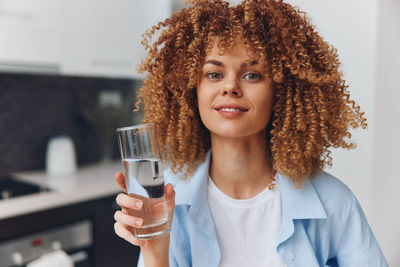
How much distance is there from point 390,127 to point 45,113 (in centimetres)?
205

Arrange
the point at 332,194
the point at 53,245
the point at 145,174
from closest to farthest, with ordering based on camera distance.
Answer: the point at 145,174 → the point at 332,194 → the point at 53,245

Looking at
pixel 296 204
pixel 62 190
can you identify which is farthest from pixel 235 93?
pixel 62 190

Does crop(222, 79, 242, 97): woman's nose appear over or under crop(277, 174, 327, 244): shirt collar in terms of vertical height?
over

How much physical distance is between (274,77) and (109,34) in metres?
1.49

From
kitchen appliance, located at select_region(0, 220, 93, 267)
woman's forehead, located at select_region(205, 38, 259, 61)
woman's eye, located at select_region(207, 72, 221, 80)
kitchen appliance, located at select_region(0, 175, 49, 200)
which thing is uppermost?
woman's forehead, located at select_region(205, 38, 259, 61)

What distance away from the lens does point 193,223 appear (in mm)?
924

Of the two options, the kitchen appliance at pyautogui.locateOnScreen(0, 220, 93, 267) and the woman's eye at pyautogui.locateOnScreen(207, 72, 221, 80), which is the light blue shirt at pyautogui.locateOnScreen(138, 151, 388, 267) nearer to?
the woman's eye at pyautogui.locateOnScreen(207, 72, 221, 80)

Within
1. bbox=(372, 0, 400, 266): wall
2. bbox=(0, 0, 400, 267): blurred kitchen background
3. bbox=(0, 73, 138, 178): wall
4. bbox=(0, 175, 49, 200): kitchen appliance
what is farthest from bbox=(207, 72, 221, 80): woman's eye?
bbox=(0, 73, 138, 178): wall

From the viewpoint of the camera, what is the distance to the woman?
85 centimetres

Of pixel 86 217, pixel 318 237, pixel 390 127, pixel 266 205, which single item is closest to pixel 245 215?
pixel 266 205

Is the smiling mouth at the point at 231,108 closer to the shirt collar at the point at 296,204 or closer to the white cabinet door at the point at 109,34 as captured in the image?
the shirt collar at the point at 296,204

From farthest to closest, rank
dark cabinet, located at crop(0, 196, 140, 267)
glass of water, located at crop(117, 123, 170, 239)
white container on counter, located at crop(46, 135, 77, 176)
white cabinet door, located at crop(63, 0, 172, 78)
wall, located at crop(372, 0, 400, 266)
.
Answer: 1. white container on counter, located at crop(46, 135, 77, 176)
2. white cabinet door, located at crop(63, 0, 172, 78)
3. dark cabinet, located at crop(0, 196, 140, 267)
4. wall, located at crop(372, 0, 400, 266)
5. glass of water, located at crop(117, 123, 170, 239)

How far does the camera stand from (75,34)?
1908mm

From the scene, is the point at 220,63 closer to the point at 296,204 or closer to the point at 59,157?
the point at 296,204
